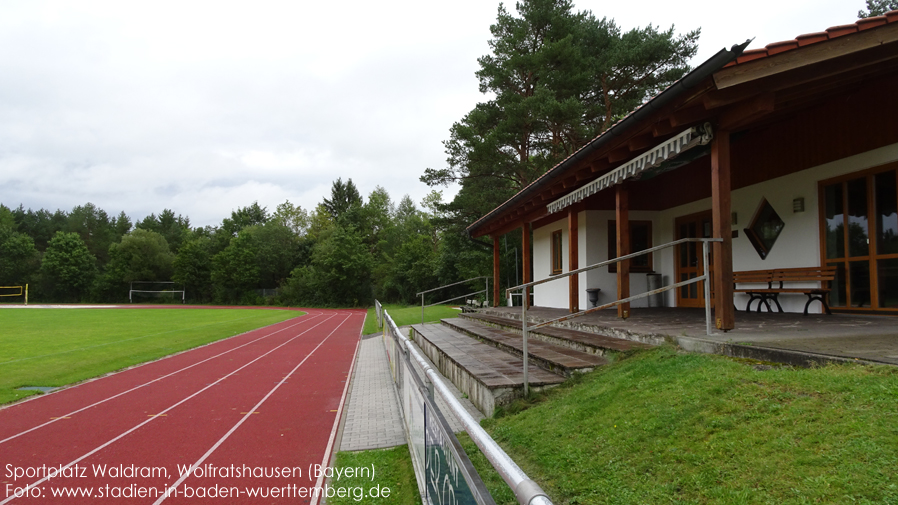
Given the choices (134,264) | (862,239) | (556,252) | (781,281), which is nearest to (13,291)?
(134,264)

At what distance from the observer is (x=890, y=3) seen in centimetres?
2228

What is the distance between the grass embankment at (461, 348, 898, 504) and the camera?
2.39 meters

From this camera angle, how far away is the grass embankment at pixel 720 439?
2.39m

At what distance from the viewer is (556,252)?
45.8 feet

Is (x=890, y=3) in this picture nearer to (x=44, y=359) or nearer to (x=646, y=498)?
(x=646, y=498)

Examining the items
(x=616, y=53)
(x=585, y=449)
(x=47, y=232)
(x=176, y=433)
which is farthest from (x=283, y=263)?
(x=585, y=449)

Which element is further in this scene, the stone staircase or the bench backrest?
the bench backrest

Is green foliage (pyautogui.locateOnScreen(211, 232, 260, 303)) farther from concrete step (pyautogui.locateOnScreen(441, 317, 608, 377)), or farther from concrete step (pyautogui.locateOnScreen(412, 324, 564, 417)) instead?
concrete step (pyautogui.locateOnScreen(441, 317, 608, 377))

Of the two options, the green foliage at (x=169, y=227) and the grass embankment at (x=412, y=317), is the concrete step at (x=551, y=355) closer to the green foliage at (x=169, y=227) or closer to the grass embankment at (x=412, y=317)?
the grass embankment at (x=412, y=317)

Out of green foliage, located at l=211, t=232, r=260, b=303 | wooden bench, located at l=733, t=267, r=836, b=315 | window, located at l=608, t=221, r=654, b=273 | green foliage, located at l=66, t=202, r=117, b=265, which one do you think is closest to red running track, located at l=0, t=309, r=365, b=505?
window, located at l=608, t=221, r=654, b=273

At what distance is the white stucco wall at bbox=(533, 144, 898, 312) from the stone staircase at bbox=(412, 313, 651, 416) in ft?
9.44

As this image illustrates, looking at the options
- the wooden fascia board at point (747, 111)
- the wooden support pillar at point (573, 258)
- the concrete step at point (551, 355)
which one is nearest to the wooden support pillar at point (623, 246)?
the concrete step at point (551, 355)

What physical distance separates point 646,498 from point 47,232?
8682 centimetres

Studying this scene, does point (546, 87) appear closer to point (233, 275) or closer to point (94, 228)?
point (233, 275)
